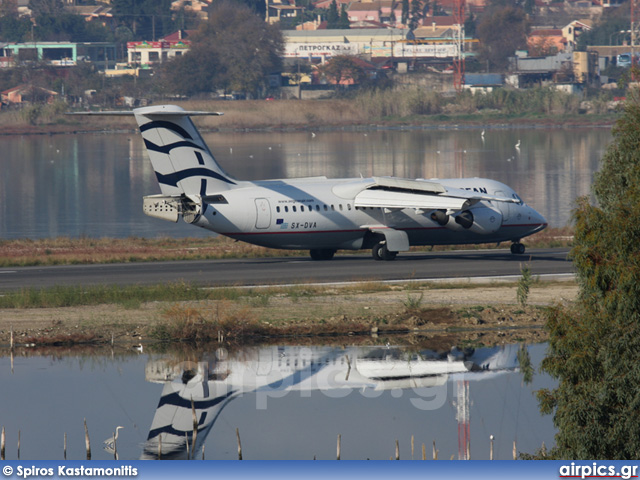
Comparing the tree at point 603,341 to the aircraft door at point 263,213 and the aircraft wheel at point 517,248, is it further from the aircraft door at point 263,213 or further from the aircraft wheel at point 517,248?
the aircraft wheel at point 517,248

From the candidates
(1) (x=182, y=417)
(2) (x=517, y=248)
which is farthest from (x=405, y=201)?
(1) (x=182, y=417)

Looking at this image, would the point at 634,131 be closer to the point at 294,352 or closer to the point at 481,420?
the point at 481,420

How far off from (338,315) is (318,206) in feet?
45.7

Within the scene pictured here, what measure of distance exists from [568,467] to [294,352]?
815 inches

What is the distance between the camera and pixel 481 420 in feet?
90.0

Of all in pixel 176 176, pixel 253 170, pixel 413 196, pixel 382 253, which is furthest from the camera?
pixel 253 170

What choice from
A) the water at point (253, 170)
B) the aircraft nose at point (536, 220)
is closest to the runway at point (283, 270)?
the aircraft nose at point (536, 220)

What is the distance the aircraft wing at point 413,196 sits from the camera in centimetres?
5212

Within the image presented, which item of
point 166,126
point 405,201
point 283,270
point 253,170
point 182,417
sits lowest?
point 253,170

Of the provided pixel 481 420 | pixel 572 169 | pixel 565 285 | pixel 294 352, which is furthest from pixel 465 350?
pixel 572 169

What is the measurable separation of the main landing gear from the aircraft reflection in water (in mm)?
17806

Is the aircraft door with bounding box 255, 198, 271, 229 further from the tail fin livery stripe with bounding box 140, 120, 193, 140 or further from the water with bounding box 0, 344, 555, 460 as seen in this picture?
the water with bounding box 0, 344, 555, 460

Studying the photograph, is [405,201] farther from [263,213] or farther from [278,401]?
[278,401]

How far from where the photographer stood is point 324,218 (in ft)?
171
